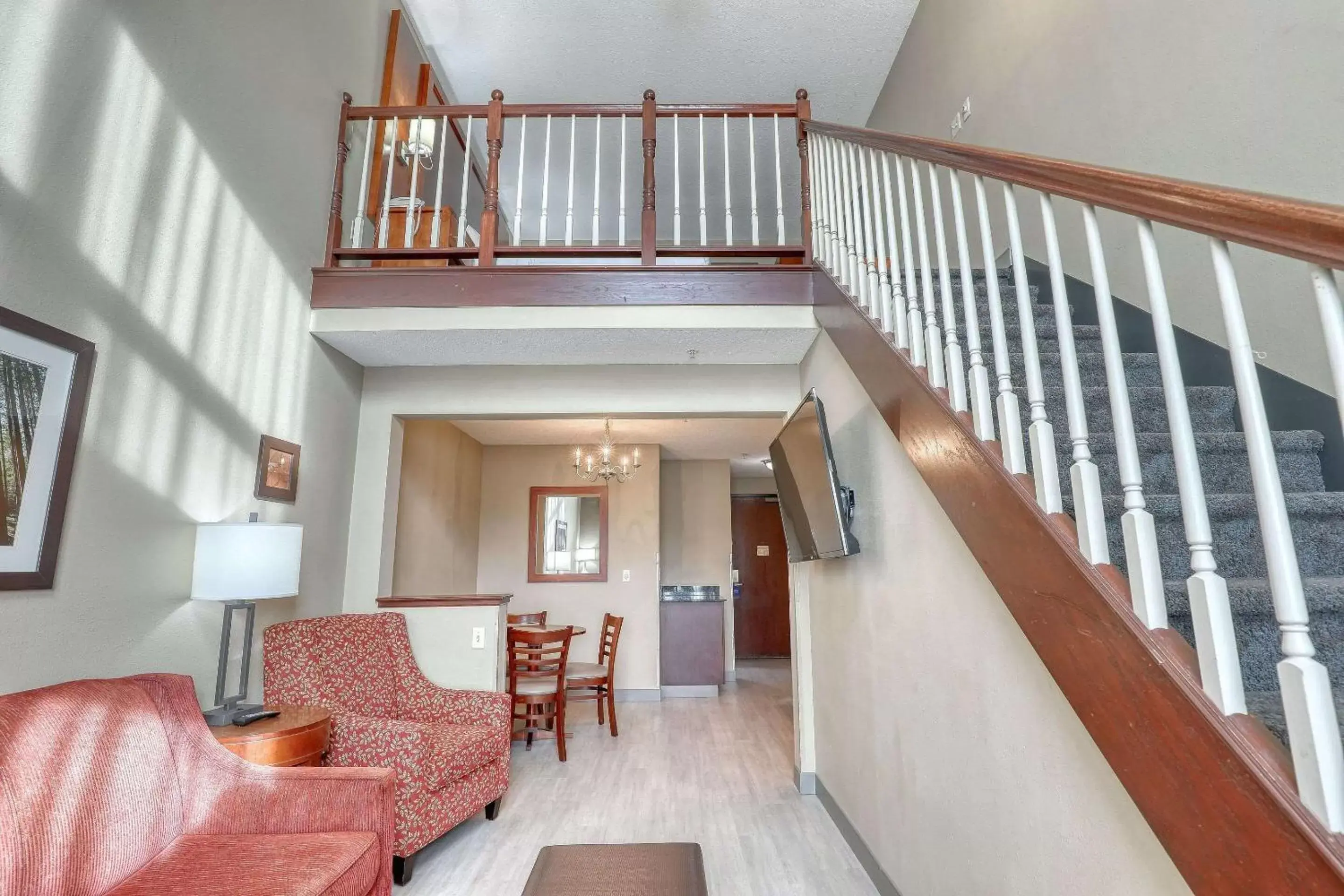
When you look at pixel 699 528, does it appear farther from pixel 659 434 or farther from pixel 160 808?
pixel 160 808

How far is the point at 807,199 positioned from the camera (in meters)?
3.47

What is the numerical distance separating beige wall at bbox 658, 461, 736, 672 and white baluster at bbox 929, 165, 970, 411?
5.80 metres

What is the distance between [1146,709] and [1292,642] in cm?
30

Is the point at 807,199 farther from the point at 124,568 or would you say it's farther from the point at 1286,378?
the point at 124,568

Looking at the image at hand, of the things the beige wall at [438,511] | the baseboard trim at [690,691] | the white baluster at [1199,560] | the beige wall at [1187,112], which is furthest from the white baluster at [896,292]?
the baseboard trim at [690,691]

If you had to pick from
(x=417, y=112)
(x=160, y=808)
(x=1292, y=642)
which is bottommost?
(x=160, y=808)

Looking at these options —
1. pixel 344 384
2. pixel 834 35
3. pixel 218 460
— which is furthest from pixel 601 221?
pixel 218 460

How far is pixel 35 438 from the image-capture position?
1.82 m

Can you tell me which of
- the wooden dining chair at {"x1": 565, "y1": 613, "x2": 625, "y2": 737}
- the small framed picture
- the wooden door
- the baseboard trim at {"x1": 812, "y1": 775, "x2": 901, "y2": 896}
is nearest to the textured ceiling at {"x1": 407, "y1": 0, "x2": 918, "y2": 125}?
the small framed picture

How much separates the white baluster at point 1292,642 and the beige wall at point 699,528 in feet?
21.9

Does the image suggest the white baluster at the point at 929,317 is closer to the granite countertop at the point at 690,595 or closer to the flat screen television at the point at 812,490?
the flat screen television at the point at 812,490

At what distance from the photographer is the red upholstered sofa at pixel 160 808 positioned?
5.09 feet

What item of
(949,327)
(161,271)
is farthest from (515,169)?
(949,327)

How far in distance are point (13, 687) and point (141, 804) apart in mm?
461
